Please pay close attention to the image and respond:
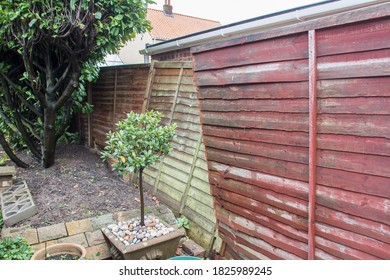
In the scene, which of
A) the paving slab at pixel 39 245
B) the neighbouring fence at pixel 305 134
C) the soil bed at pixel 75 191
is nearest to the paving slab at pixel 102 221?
the soil bed at pixel 75 191

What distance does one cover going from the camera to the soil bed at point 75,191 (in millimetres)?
3520

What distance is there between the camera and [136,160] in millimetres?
2617

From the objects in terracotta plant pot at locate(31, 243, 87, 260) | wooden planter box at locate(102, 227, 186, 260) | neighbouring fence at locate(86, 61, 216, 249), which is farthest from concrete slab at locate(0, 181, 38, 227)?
neighbouring fence at locate(86, 61, 216, 249)

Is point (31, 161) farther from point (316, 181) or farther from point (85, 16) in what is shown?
point (316, 181)

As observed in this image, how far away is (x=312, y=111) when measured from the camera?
164 cm

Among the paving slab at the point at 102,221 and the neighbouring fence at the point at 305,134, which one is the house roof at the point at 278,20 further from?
the paving slab at the point at 102,221

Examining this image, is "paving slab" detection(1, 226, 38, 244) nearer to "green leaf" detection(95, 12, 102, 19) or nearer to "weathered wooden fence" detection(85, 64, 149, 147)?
"weathered wooden fence" detection(85, 64, 149, 147)

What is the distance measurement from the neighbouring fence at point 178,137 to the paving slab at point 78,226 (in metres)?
0.96

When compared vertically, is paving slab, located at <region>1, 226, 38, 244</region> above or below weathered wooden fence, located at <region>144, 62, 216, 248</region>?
below

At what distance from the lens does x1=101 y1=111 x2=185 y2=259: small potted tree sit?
2623 millimetres

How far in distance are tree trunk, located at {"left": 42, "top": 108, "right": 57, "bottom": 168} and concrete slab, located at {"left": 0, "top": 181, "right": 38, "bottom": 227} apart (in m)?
0.92
